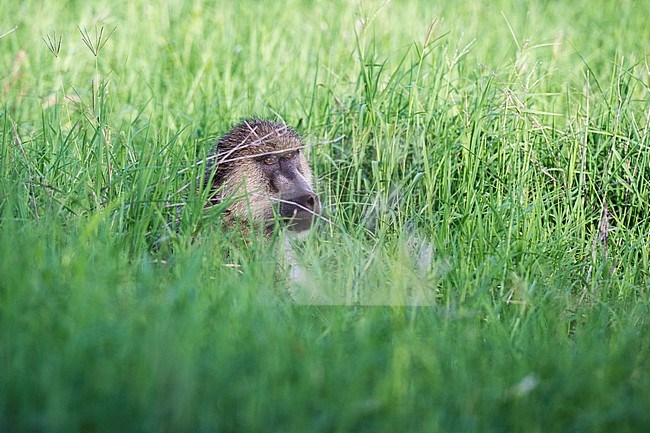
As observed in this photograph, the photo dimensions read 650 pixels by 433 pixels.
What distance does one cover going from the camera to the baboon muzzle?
13.6ft

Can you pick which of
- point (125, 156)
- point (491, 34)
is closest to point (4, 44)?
point (125, 156)

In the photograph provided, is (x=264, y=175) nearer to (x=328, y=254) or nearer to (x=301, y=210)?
(x=301, y=210)

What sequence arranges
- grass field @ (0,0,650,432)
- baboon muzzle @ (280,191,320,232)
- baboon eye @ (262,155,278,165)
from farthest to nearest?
1. baboon eye @ (262,155,278,165)
2. baboon muzzle @ (280,191,320,232)
3. grass field @ (0,0,650,432)

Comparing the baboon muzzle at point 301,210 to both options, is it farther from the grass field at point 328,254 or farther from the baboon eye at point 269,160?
the baboon eye at point 269,160

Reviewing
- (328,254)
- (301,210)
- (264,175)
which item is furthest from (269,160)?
(328,254)

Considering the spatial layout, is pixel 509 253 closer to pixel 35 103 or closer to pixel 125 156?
pixel 125 156

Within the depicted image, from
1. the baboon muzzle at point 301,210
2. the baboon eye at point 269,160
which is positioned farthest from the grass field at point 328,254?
the baboon eye at point 269,160

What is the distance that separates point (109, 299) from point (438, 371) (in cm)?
110

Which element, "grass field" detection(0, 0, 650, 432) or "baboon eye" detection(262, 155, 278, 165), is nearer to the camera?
"grass field" detection(0, 0, 650, 432)

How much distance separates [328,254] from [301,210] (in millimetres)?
336

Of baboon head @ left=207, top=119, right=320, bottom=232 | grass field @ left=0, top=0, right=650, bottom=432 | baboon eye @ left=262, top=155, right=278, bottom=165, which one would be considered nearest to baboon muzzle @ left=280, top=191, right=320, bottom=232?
baboon head @ left=207, top=119, right=320, bottom=232

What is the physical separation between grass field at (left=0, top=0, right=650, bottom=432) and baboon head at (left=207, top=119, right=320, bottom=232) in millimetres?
184

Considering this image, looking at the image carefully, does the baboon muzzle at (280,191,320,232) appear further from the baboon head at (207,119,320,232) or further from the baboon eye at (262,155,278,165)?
the baboon eye at (262,155,278,165)

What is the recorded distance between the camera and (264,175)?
4387 millimetres
